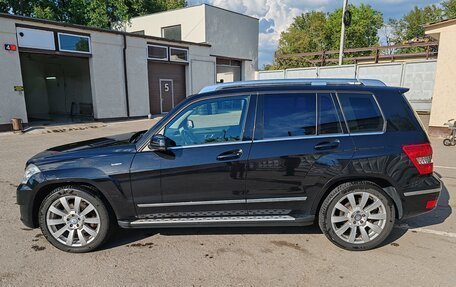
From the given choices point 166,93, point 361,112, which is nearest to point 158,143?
point 361,112

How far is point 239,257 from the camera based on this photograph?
10.7 ft

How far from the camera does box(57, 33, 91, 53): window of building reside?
14.2 m

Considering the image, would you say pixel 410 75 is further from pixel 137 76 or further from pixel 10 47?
pixel 10 47

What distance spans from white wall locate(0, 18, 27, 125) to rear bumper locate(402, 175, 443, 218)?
14.9 meters

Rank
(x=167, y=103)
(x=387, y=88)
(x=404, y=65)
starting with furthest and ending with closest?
(x=167, y=103) < (x=404, y=65) < (x=387, y=88)

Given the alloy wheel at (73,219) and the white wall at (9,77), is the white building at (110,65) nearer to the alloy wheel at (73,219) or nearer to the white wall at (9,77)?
the white wall at (9,77)

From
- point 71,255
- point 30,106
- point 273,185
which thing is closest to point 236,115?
point 273,185

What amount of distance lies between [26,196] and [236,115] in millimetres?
2486

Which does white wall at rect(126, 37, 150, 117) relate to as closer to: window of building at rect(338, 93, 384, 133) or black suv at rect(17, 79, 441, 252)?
black suv at rect(17, 79, 441, 252)

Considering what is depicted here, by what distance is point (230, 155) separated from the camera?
3.25 meters

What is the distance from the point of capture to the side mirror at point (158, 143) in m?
3.17

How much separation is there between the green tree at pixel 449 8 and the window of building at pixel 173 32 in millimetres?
36108

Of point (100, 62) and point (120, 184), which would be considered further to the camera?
point (100, 62)

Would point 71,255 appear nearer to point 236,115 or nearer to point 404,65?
point 236,115
